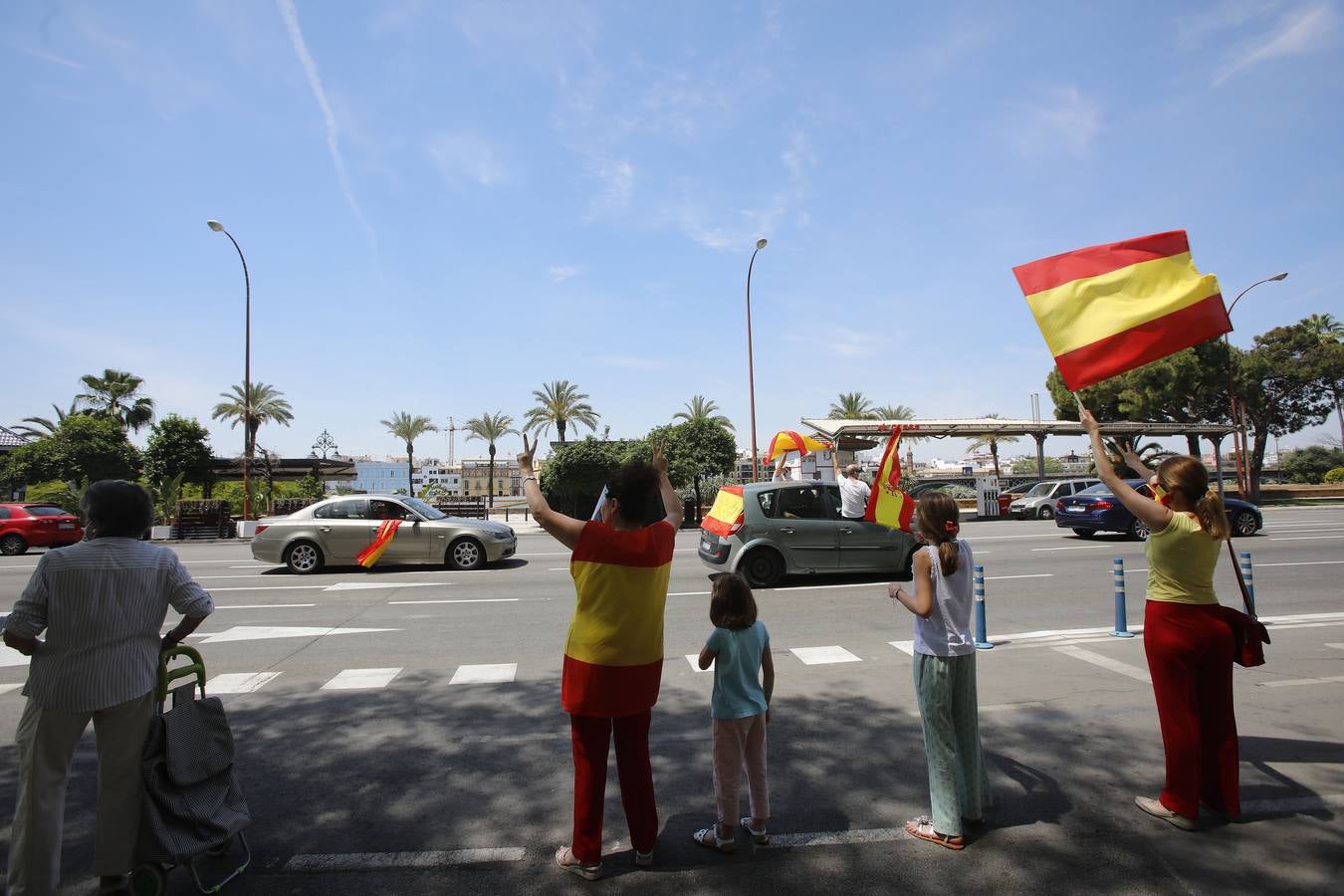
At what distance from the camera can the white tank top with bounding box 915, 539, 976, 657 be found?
3.29 meters

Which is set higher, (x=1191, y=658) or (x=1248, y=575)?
(x=1191, y=658)

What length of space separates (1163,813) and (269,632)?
8.44 metres

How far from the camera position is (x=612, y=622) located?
2924 mm

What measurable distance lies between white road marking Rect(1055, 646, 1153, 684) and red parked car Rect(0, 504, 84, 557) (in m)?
22.4

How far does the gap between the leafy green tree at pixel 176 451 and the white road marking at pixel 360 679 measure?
103ft

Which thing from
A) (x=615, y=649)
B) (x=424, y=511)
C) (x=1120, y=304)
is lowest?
(x=615, y=649)

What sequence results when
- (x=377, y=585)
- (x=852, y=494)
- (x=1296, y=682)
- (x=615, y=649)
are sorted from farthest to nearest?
(x=377, y=585) → (x=852, y=494) → (x=1296, y=682) → (x=615, y=649)

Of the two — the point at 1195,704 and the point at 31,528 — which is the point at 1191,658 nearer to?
the point at 1195,704

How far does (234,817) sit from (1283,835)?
15.2 feet

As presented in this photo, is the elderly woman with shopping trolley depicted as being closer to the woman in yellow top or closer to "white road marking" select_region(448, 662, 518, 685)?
"white road marking" select_region(448, 662, 518, 685)

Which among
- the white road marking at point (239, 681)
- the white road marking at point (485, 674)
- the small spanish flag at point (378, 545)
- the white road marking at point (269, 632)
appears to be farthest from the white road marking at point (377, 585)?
the white road marking at point (485, 674)

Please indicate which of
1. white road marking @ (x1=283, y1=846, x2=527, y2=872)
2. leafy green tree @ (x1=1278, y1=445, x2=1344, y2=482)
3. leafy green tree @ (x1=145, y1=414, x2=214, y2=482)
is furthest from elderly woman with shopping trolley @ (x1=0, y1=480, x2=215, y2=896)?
leafy green tree @ (x1=1278, y1=445, x2=1344, y2=482)

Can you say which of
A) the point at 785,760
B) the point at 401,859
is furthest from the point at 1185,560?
the point at 401,859

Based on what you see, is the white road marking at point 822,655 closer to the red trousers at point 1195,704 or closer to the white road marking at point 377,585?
the red trousers at point 1195,704
